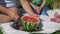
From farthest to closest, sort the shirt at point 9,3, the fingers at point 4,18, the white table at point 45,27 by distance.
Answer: the shirt at point 9,3 → the fingers at point 4,18 → the white table at point 45,27

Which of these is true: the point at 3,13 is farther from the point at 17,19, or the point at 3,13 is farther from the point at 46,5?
the point at 46,5

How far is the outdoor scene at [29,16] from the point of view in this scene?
5.03ft

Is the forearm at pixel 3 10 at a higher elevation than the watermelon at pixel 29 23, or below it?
higher

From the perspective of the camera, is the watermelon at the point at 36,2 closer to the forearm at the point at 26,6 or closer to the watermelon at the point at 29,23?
the forearm at the point at 26,6

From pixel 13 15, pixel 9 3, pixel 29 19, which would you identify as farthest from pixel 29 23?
pixel 9 3

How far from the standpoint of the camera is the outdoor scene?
1.53m

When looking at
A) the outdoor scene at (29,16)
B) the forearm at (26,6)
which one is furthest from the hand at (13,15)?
the forearm at (26,6)

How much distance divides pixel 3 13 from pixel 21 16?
0.15 metres

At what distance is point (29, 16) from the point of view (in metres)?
1.69

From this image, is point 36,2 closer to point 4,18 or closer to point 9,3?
point 9,3

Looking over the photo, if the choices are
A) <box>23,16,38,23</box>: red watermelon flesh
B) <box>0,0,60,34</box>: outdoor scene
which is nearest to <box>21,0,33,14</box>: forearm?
<box>0,0,60,34</box>: outdoor scene

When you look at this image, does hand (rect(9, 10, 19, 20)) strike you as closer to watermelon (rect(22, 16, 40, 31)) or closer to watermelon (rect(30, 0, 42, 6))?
watermelon (rect(22, 16, 40, 31))

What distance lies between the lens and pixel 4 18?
1630 mm

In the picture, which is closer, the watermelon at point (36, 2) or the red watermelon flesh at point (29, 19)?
the red watermelon flesh at point (29, 19)
